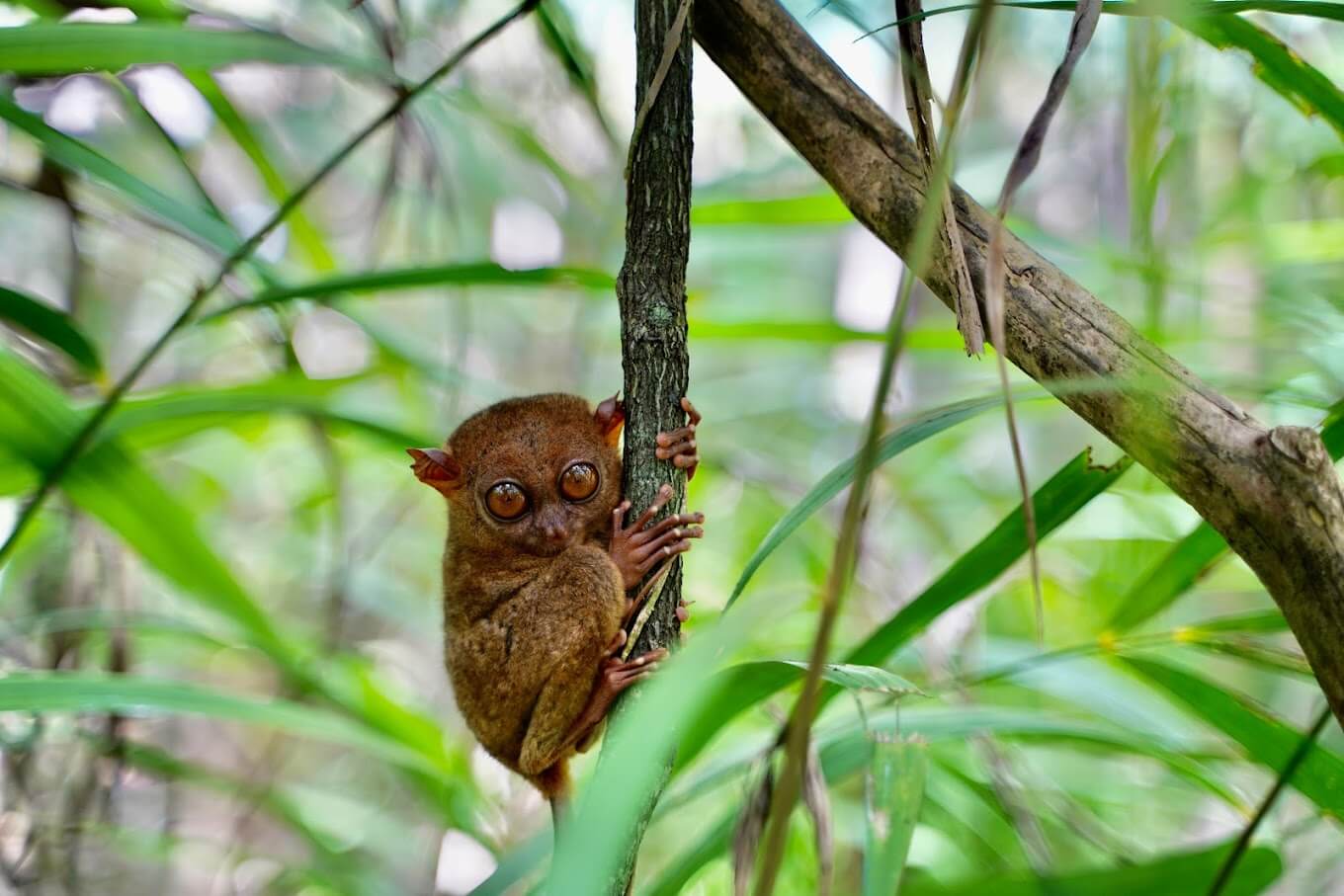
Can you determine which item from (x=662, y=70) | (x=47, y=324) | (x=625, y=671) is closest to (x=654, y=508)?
(x=625, y=671)

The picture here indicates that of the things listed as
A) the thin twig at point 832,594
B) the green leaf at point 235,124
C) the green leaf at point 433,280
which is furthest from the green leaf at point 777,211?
the thin twig at point 832,594

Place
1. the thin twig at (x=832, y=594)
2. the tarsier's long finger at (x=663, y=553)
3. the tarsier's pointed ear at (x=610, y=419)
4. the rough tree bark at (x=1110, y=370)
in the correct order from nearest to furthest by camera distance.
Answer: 1. the thin twig at (x=832, y=594)
2. the rough tree bark at (x=1110, y=370)
3. the tarsier's long finger at (x=663, y=553)
4. the tarsier's pointed ear at (x=610, y=419)

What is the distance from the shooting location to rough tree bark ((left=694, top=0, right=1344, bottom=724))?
124 centimetres

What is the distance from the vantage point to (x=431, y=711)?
5566 mm

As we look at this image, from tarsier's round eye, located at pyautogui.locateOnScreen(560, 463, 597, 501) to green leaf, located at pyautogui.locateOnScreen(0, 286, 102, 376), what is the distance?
0.99 metres

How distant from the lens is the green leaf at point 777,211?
279 centimetres

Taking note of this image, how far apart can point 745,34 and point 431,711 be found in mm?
4612

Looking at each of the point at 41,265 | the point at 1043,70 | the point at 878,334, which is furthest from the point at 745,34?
the point at 1043,70

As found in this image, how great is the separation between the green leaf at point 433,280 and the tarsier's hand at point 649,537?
1.77ft

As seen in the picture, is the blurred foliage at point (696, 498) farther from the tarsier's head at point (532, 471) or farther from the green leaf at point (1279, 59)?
the tarsier's head at point (532, 471)

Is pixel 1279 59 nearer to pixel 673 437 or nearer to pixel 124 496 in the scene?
pixel 673 437

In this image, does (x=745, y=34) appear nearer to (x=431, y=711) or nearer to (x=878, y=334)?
(x=878, y=334)

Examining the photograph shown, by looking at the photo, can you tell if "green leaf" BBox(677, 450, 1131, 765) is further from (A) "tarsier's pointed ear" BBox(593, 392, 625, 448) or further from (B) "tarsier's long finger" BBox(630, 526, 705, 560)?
(A) "tarsier's pointed ear" BBox(593, 392, 625, 448)

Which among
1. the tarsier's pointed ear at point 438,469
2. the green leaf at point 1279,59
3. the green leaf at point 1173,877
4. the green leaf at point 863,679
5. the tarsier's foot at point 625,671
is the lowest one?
the green leaf at point 1173,877
